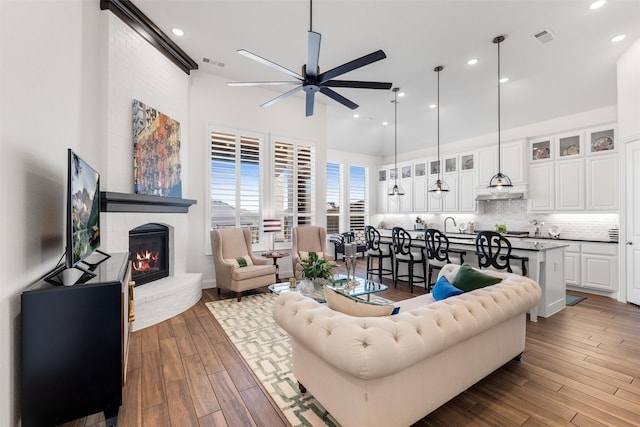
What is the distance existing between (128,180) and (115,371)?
2530mm

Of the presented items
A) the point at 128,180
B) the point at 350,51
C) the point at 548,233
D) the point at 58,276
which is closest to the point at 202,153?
the point at 128,180

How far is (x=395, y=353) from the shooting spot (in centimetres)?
140

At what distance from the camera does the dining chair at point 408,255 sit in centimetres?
488

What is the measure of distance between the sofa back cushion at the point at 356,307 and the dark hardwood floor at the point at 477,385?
0.80 metres

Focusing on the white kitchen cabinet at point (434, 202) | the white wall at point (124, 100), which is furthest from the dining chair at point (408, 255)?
the white wall at point (124, 100)

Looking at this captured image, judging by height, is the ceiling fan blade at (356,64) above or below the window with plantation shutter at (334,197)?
above

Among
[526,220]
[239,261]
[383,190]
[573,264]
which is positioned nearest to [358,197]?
[383,190]

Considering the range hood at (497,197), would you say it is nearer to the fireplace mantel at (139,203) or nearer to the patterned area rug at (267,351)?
the patterned area rug at (267,351)

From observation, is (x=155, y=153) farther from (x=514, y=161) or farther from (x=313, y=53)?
(x=514, y=161)

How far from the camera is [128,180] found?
141 inches

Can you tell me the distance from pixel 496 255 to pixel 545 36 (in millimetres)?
2989

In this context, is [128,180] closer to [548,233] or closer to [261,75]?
[261,75]

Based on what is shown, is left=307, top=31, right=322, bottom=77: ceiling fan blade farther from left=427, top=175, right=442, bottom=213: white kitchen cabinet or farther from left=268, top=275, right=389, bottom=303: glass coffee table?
left=427, top=175, right=442, bottom=213: white kitchen cabinet

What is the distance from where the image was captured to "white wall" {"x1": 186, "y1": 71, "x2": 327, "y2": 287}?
4957mm
